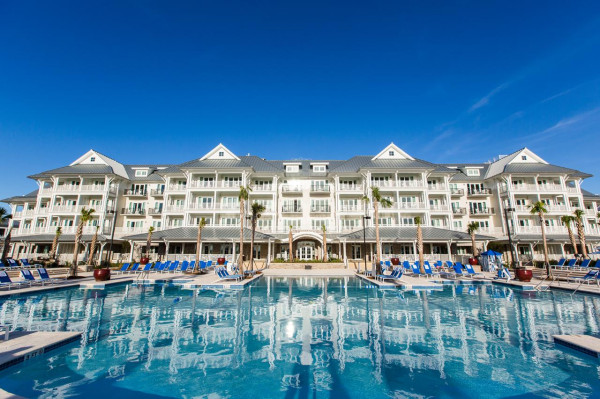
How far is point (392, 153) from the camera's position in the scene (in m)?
36.5

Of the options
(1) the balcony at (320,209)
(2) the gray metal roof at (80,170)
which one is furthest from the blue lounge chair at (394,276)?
(2) the gray metal roof at (80,170)

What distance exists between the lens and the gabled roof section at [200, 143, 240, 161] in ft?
118

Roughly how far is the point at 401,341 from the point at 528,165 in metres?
39.6

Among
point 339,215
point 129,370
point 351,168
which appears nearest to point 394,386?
point 129,370

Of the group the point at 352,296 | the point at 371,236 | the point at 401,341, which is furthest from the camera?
the point at 371,236

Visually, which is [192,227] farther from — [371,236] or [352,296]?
[352,296]

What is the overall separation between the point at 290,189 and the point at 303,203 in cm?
251

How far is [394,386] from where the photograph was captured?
197 inches

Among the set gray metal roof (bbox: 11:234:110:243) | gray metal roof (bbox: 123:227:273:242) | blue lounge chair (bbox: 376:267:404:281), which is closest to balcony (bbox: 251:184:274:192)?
gray metal roof (bbox: 123:227:273:242)

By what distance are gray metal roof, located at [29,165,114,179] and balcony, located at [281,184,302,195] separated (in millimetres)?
22039

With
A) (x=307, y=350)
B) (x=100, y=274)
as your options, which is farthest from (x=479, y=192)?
(x=100, y=274)

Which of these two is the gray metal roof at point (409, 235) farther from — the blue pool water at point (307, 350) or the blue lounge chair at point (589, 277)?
the blue pool water at point (307, 350)

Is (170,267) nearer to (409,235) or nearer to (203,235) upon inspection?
(203,235)

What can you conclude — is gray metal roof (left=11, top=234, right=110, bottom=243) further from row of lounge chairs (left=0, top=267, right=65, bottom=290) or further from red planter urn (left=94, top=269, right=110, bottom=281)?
red planter urn (left=94, top=269, right=110, bottom=281)
